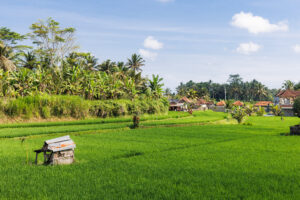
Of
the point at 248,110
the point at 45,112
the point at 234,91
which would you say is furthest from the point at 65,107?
the point at 234,91

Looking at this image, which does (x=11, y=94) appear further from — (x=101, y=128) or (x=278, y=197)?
(x=278, y=197)

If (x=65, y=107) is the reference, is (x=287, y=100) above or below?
above

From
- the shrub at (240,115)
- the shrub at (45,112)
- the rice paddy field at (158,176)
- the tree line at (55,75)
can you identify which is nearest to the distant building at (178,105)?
the tree line at (55,75)

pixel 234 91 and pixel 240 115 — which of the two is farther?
pixel 234 91

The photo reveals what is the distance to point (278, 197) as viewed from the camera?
570 centimetres

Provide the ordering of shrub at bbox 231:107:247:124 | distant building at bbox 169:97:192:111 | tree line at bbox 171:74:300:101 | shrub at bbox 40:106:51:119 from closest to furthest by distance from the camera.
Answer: shrub at bbox 40:106:51:119, shrub at bbox 231:107:247:124, distant building at bbox 169:97:192:111, tree line at bbox 171:74:300:101

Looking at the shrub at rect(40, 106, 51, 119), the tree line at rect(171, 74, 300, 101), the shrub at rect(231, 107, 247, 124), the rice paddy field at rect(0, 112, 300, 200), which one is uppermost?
the tree line at rect(171, 74, 300, 101)

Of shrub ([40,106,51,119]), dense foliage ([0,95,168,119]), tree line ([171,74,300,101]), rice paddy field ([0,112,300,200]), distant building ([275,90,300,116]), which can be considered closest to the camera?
rice paddy field ([0,112,300,200])

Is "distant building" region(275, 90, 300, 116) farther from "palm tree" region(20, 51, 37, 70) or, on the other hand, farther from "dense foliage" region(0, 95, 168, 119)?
"palm tree" region(20, 51, 37, 70)

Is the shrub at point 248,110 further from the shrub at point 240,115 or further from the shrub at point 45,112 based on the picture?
the shrub at point 45,112

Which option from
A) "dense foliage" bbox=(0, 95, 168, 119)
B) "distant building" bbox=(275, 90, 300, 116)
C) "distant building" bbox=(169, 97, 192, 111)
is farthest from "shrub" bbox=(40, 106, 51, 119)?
"distant building" bbox=(275, 90, 300, 116)

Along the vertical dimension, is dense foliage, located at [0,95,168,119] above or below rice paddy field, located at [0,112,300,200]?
above

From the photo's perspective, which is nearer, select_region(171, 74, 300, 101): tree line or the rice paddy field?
the rice paddy field

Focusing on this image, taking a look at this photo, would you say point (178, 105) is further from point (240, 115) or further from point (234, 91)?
point (234, 91)
